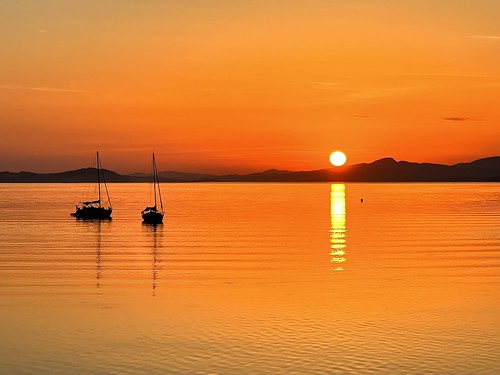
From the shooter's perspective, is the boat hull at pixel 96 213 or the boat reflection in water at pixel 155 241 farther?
the boat hull at pixel 96 213

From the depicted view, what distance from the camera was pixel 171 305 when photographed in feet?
147

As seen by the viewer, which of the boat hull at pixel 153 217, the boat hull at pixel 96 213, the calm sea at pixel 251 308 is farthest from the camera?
the boat hull at pixel 96 213

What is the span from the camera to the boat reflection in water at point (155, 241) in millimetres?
60875

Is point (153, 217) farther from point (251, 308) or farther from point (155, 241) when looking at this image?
point (251, 308)

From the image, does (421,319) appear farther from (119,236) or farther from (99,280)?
(119,236)

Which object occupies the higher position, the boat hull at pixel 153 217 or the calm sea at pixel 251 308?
the boat hull at pixel 153 217

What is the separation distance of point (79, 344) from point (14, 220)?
110482 millimetres

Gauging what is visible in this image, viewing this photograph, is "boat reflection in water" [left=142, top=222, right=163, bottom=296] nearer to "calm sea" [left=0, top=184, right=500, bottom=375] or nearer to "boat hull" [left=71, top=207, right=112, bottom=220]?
"calm sea" [left=0, top=184, right=500, bottom=375]

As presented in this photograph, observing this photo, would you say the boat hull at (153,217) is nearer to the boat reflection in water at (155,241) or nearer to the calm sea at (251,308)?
the boat reflection in water at (155,241)

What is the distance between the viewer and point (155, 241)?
9475cm

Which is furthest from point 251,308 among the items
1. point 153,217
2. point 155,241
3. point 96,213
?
point 96,213


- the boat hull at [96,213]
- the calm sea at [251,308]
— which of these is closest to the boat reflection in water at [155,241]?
the calm sea at [251,308]

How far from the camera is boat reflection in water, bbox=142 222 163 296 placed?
6088cm

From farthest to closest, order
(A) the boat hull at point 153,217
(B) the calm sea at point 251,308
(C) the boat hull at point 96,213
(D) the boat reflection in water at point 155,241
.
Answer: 1. (C) the boat hull at point 96,213
2. (A) the boat hull at point 153,217
3. (D) the boat reflection in water at point 155,241
4. (B) the calm sea at point 251,308
